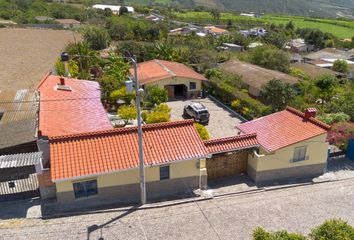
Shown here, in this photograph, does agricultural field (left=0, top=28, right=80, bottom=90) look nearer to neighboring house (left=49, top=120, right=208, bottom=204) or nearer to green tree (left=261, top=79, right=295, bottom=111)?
neighboring house (left=49, top=120, right=208, bottom=204)

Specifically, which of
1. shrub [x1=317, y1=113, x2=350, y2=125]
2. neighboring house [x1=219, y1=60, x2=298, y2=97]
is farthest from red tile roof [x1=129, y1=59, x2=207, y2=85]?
shrub [x1=317, y1=113, x2=350, y2=125]

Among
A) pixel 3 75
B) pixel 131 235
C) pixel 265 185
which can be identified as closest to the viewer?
pixel 131 235

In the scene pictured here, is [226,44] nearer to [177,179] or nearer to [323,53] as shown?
[323,53]

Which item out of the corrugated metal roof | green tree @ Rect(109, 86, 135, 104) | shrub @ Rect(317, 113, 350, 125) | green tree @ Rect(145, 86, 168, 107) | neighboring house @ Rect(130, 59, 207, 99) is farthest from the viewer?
neighboring house @ Rect(130, 59, 207, 99)

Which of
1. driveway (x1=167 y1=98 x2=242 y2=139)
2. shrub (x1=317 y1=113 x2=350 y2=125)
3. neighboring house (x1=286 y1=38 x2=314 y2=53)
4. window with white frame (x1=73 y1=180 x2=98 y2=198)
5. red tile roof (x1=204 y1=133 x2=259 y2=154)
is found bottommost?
neighboring house (x1=286 y1=38 x2=314 y2=53)

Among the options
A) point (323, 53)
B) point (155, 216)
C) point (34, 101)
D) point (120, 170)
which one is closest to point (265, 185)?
point (155, 216)
